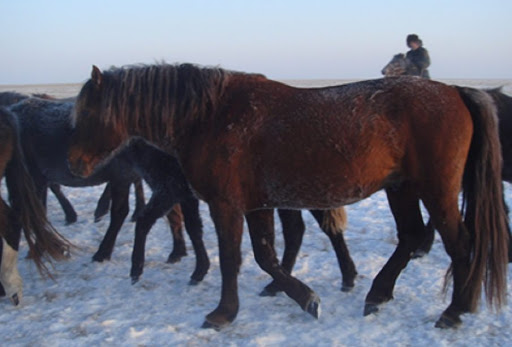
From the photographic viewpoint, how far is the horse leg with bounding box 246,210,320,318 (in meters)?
3.70

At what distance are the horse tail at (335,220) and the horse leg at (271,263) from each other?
52 cm

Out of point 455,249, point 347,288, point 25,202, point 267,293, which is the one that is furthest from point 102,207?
point 455,249

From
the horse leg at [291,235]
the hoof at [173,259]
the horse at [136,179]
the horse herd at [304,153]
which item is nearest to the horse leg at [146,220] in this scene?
the horse at [136,179]

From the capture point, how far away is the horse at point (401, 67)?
7.12 meters

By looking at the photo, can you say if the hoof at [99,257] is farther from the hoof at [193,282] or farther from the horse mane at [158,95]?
the horse mane at [158,95]

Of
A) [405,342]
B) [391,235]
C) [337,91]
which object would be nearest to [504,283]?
[405,342]

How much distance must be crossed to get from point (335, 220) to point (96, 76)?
229 centimetres

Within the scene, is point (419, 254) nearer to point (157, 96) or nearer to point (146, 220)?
point (146, 220)

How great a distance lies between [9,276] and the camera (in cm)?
407

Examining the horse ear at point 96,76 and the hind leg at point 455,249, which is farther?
the horse ear at point 96,76

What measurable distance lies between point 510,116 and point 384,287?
2.04 m

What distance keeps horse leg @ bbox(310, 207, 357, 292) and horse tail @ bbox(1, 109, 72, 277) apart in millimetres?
2408

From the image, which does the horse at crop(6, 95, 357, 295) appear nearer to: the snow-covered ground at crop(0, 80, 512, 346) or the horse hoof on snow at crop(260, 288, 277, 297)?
the horse hoof on snow at crop(260, 288, 277, 297)

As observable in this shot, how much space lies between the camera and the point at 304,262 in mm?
4836
